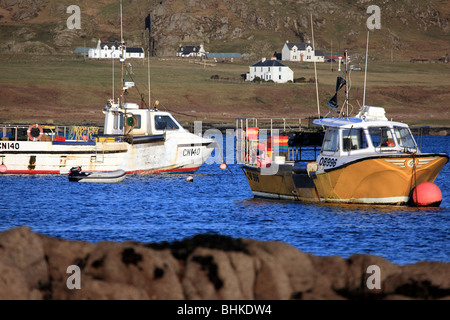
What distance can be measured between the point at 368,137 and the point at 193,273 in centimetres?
1655

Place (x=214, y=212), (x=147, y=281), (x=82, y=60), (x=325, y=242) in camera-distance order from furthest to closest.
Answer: (x=82, y=60)
(x=214, y=212)
(x=325, y=242)
(x=147, y=281)

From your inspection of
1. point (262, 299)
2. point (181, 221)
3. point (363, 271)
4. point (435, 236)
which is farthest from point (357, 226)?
point (262, 299)

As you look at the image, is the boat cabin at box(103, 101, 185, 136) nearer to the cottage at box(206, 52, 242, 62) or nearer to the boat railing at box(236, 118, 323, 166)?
the boat railing at box(236, 118, 323, 166)

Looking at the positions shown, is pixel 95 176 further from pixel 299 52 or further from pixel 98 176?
pixel 299 52

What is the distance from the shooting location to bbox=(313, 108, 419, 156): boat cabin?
25203 mm

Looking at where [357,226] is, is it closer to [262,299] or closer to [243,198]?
[243,198]

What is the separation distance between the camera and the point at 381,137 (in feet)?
83.6

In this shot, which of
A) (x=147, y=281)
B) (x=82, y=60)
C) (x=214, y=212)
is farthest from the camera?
(x=82, y=60)

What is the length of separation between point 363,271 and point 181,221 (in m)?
14.4

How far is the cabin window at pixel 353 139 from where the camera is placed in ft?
83.2

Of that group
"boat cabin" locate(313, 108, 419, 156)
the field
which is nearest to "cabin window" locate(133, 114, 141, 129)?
"boat cabin" locate(313, 108, 419, 156)

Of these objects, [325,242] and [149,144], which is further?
[149,144]

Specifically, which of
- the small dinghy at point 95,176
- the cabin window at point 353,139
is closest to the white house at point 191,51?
the small dinghy at point 95,176
